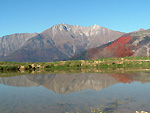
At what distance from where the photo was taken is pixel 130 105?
1089 cm

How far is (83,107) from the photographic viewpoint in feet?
35.7

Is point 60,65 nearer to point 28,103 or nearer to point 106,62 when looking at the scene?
point 106,62

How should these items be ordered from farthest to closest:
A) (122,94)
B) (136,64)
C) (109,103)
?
(136,64) < (122,94) < (109,103)

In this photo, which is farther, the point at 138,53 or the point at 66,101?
the point at 138,53

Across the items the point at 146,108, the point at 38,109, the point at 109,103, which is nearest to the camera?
the point at 146,108

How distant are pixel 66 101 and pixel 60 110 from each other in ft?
6.82

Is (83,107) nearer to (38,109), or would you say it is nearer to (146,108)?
(38,109)

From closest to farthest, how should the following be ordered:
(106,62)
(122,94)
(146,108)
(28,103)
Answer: (146,108) < (28,103) < (122,94) < (106,62)

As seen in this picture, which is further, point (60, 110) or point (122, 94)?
point (122, 94)

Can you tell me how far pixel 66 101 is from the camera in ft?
41.1

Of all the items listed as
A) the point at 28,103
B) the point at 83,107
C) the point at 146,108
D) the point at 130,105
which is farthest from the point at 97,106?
the point at 28,103

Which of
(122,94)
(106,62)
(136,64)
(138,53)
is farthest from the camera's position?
(138,53)

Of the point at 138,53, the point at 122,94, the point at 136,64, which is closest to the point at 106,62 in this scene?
the point at 136,64

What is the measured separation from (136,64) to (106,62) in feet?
27.0
